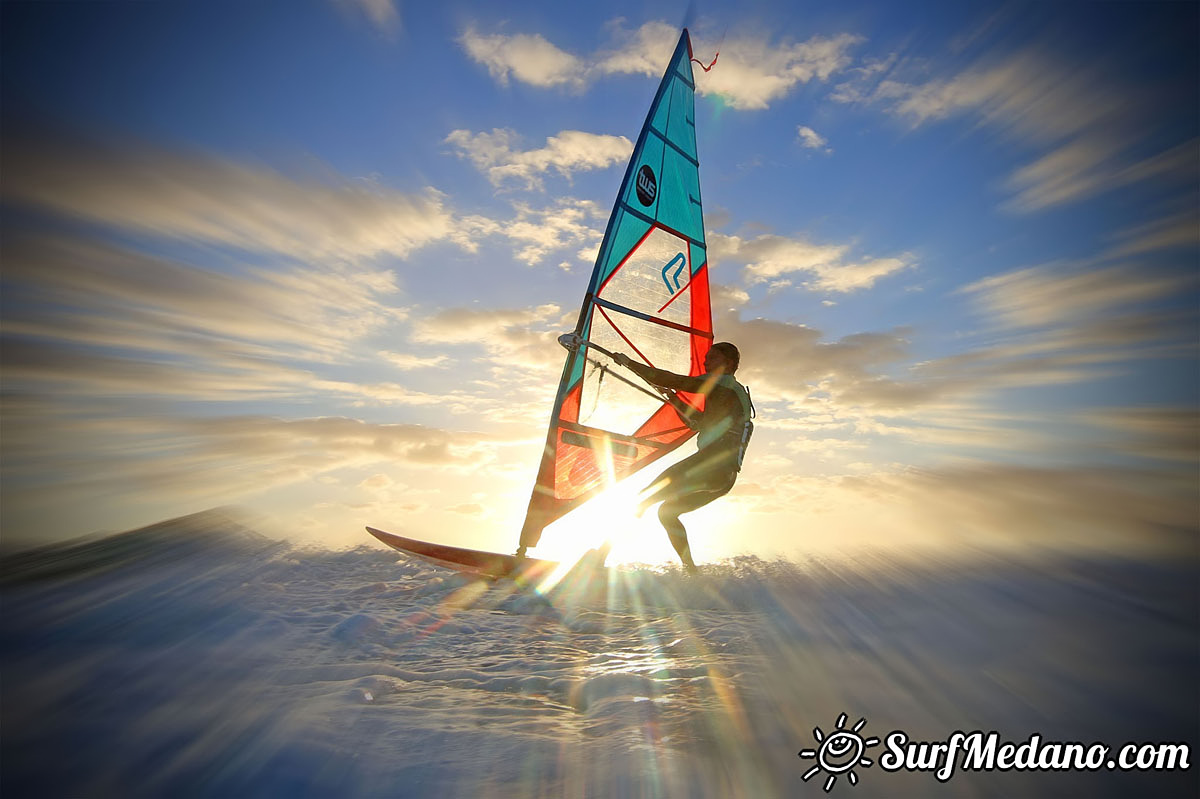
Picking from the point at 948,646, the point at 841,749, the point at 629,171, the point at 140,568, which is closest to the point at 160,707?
the point at 841,749

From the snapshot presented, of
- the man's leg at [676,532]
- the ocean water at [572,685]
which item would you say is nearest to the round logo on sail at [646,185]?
the man's leg at [676,532]

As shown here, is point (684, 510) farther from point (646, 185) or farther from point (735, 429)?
point (646, 185)

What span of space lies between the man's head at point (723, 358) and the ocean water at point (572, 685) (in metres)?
2.49

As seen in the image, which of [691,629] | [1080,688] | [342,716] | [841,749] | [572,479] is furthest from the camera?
[572,479]

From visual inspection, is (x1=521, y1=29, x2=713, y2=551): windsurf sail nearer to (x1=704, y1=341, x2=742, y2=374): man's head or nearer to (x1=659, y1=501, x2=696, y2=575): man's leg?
(x1=704, y1=341, x2=742, y2=374): man's head

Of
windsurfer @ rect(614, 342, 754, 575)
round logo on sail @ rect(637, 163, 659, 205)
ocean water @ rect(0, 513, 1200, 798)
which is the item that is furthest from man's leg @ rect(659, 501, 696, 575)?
round logo on sail @ rect(637, 163, 659, 205)

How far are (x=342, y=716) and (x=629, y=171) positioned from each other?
7.12m

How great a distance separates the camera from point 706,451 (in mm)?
5965

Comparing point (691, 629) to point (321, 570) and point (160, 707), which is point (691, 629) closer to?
point (160, 707)

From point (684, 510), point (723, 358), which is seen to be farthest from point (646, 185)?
point (684, 510)

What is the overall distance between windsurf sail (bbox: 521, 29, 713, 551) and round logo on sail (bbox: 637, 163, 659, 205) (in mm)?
15

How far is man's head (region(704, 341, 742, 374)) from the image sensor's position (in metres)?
6.13

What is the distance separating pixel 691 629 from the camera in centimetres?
429

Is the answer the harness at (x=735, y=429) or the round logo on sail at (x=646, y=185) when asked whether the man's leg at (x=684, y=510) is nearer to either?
the harness at (x=735, y=429)
